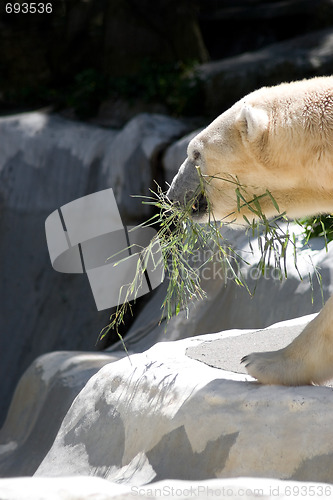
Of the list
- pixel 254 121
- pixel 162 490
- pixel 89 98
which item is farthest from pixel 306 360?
pixel 89 98

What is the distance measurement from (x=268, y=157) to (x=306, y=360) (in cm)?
69

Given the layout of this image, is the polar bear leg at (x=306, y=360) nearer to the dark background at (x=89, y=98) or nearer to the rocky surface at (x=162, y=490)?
the rocky surface at (x=162, y=490)

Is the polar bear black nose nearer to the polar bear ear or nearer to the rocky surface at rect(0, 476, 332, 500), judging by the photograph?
the polar bear ear

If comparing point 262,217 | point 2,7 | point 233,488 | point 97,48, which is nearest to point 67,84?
point 97,48

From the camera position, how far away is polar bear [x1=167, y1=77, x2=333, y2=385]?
2.36 metres

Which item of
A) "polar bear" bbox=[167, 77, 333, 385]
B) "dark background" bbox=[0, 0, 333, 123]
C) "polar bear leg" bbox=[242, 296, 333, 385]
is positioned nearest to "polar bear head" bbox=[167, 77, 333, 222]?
"polar bear" bbox=[167, 77, 333, 385]

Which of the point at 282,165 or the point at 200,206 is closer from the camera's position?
the point at 282,165

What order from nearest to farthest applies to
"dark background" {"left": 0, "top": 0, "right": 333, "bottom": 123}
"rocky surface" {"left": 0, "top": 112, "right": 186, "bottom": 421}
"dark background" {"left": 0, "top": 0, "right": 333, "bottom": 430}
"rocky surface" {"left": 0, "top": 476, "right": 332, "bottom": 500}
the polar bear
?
"rocky surface" {"left": 0, "top": 476, "right": 332, "bottom": 500} < the polar bear < "rocky surface" {"left": 0, "top": 112, "right": 186, "bottom": 421} < "dark background" {"left": 0, "top": 0, "right": 333, "bottom": 430} < "dark background" {"left": 0, "top": 0, "right": 333, "bottom": 123}

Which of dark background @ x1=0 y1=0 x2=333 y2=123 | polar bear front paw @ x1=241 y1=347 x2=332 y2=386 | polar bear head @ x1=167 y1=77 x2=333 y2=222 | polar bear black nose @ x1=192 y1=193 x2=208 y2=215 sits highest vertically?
dark background @ x1=0 y1=0 x2=333 y2=123

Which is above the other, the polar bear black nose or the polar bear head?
the polar bear head

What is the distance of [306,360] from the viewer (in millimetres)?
2398

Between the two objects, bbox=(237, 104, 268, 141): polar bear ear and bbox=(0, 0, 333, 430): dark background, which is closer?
bbox=(237, 104, 268, 141): polar bear ear

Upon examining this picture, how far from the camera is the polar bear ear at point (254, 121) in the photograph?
2.39m

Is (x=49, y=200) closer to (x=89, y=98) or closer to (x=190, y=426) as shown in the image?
(x=89, y=98)
